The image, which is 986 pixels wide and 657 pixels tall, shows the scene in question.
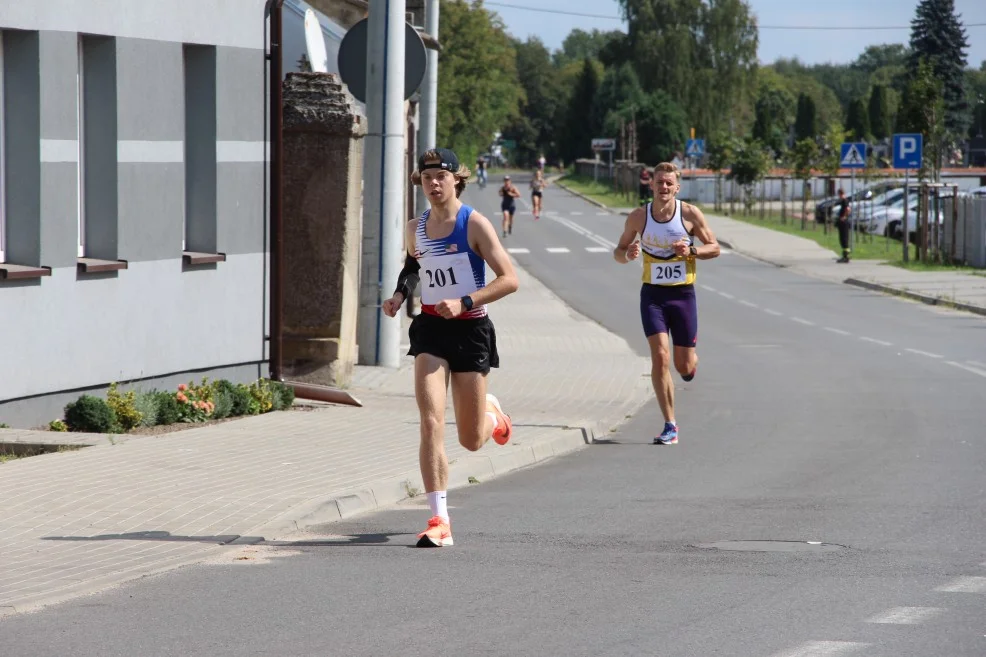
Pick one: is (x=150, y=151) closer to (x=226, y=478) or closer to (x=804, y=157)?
(x=226, y=478)

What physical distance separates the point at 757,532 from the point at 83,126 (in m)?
6.60

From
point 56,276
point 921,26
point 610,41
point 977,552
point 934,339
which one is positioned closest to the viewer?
point 977,552

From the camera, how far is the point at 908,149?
36125mm

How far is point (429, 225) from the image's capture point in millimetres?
7824

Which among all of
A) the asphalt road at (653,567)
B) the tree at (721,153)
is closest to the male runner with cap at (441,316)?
the asphalt road at (653,567)

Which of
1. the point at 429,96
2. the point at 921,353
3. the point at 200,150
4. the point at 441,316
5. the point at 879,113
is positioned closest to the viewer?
the point at 441,316

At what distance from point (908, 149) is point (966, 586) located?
101 ft

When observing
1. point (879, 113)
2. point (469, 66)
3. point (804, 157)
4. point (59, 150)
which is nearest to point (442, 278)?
point (59, 150)

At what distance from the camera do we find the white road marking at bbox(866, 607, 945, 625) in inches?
235

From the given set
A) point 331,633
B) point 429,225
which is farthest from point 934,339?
point 331,633

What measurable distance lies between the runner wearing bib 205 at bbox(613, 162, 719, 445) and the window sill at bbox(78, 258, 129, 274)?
3.75 m

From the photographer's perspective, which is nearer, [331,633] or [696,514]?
[331,633]

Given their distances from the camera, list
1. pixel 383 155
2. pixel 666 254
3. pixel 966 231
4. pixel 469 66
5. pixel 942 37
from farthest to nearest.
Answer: pixel 942 37 → pixel 469 66 → pixel 966 231 → pixel 383 155 → pixel 666 254

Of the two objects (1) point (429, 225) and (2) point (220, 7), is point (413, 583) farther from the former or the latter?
(2) point (220, 7)
